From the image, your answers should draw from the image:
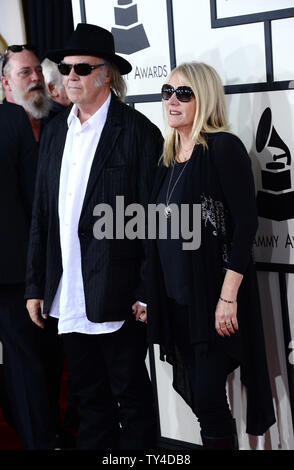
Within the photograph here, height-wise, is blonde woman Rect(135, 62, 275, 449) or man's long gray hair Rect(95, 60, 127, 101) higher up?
man's long gray hair Rect(95, 60, 127, 101)

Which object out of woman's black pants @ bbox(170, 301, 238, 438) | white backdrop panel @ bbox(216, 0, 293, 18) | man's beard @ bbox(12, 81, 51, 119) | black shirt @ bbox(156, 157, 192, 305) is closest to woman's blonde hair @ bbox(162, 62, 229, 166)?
black shirt @ bbox(156, 157, 192, 305)

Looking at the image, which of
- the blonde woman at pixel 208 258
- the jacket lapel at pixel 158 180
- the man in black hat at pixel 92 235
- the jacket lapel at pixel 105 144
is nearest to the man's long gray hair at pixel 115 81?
the man in black hat at pixel 92 235

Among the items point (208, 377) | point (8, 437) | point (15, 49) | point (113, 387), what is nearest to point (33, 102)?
point (15, 49)

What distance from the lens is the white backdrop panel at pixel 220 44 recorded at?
2.85 meters

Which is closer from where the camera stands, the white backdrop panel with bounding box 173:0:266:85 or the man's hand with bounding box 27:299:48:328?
the white backdrop panel with bounding box 173:0:266:85

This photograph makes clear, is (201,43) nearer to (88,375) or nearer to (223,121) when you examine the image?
(223,121)

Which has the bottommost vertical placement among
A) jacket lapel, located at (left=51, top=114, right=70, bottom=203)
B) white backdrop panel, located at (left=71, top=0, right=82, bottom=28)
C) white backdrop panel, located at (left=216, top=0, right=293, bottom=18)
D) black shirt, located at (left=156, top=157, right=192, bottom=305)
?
black shirt, located at (left=156, top=157, right=192, bottom=305)

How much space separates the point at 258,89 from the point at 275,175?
1.09ft

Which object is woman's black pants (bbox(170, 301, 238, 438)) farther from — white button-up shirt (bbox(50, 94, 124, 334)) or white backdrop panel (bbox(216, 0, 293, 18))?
white backdrop panel (bbox(216, 0, 293, 18))

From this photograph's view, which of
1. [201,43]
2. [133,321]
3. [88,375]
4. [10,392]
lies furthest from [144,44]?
[10,392]

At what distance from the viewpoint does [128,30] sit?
326cm

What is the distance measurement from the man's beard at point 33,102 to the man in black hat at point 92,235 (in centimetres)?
36

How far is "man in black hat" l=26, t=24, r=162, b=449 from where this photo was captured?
A: 2.76m

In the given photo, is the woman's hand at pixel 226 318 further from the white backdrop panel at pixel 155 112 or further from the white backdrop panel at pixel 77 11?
the white backdrop panel at pixel 77 11
